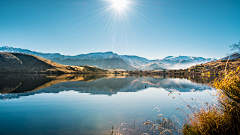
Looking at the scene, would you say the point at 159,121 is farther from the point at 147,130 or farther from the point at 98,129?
the point at 98,129

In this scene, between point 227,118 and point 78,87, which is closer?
point 227,118

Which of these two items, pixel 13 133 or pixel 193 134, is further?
pixel 13 133

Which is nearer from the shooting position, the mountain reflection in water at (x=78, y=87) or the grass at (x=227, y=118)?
the grass at (x=227, y=118)

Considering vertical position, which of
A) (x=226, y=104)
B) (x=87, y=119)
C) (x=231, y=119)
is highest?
(x=226, y=104)

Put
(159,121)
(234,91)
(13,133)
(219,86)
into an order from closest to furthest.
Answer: (234,91), (219,86), (13,133), (159,121)

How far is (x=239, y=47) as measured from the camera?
1988 cm

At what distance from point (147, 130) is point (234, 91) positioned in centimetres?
797

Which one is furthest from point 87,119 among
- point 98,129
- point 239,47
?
point 239,47

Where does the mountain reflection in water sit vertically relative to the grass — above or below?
below

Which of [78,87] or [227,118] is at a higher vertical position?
[227,118]

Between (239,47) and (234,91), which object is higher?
(239,47)

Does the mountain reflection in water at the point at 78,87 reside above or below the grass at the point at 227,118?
below

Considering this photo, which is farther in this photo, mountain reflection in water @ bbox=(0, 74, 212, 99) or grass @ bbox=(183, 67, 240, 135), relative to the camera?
mountain reflection in water @ bbox=(0, 74, 212, 99)

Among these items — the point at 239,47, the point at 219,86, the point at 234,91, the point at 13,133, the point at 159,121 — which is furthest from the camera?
the point at 239,47
